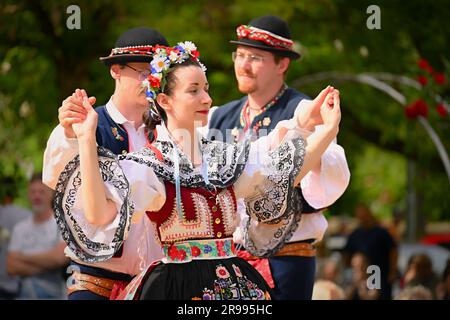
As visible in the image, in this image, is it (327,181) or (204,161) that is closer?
(204,161)

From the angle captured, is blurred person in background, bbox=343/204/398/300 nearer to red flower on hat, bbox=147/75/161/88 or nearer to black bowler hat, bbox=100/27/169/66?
black bowler hat, bbox=100/27/169/66

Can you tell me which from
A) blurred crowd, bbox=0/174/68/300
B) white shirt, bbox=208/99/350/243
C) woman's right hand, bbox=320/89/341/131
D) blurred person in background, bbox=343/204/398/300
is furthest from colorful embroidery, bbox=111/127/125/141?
blurred person in background, bbox=343/204/398/300

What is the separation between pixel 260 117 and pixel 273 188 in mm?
1563

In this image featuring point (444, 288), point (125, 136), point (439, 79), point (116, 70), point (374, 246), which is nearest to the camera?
point (125, 136)

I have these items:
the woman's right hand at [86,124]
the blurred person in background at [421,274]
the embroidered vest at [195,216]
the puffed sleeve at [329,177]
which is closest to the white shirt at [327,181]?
the puffed sleeve at [329,177]

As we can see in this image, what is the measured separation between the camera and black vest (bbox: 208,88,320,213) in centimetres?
577

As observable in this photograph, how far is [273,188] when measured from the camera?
14.3ft

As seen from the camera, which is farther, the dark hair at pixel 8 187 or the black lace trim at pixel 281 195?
the dark hair at pixel 8 187

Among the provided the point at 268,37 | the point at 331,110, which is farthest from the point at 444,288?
the point at 331,110

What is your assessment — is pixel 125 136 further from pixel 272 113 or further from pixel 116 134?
pixel 272 113

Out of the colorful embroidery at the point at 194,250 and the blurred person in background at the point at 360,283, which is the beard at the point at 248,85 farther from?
the blurred person in background at the point at 360,283

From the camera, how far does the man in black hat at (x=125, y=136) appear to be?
476cm

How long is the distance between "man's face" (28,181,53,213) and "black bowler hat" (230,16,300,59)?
107 inches

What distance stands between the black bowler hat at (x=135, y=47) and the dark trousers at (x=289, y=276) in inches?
55.9
